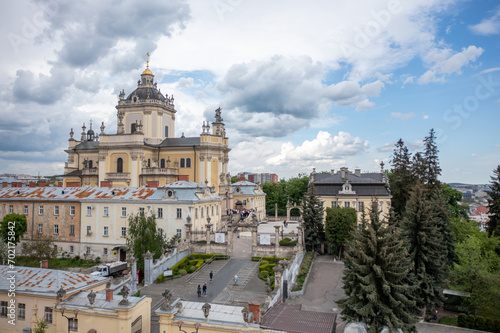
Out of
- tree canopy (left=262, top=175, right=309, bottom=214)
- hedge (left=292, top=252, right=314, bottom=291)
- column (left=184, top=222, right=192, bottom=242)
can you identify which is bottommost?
hedge (left=292, top=252, right=314, bottom=291)

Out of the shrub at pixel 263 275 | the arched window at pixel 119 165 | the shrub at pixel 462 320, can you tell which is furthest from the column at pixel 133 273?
the arched window at pixel 119 165

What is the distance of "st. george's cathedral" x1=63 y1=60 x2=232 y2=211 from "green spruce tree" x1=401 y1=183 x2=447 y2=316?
3724 centimetres

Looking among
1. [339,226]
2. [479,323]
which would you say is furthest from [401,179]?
[479,323]

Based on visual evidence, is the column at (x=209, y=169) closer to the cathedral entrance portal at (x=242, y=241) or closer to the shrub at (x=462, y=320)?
the cathedral entrance portal at (x=242, y=241)

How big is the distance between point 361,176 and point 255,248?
76.0 ft

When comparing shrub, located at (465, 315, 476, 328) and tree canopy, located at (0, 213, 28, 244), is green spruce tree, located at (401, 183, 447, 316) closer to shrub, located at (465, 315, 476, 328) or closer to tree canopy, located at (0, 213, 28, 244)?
shrub, located at (465, 315, 476, 328)

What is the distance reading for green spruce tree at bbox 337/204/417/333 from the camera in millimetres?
17484

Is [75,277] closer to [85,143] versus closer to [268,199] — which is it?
[85,143]

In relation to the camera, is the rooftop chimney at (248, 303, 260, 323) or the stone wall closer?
the rooftop chimney at (248, 303, 260, 323)

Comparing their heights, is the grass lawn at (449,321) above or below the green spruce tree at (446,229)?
below

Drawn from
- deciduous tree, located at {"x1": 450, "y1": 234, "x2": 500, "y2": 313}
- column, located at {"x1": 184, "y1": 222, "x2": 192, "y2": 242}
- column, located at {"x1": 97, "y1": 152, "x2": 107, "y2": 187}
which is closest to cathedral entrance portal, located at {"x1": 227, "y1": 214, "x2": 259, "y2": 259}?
column, located at {"x1": 184, "y1": 222, "x2": 192, "y2": 242}

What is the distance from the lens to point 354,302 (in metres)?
18.3

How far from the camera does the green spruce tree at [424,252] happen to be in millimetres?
23938

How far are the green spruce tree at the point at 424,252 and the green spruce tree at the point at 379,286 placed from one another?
6.13 metres
